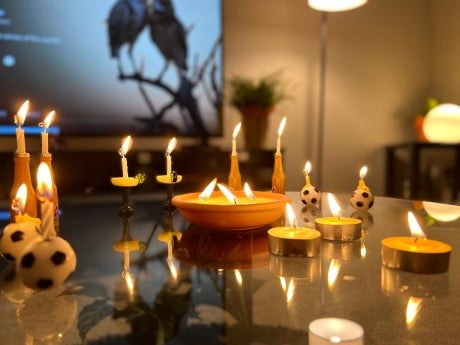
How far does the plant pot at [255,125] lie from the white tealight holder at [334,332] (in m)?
2.56

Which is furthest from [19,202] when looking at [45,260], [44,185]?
[45,260]

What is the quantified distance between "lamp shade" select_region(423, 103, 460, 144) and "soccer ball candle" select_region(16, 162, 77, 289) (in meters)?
3.16

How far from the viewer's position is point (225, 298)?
2.00 feet

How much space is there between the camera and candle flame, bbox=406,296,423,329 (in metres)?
0.52

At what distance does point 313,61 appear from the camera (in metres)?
3.57

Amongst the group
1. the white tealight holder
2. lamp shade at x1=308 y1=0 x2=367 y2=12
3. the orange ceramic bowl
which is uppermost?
lamp shade at x1=308 y1=0 x2=367 y2=12

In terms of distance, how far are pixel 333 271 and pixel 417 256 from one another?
4.8 inches

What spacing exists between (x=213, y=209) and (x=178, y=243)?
3.7 inches

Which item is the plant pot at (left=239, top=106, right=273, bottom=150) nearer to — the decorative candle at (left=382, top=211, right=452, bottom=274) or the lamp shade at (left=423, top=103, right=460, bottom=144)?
the lamp shade at (left=423, top=103, right=460, bottom=144)

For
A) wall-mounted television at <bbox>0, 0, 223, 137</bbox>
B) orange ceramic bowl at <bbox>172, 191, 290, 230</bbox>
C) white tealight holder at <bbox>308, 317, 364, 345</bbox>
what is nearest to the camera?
white tealight holder at <bbox>308, 317, 364, 345</bbox>

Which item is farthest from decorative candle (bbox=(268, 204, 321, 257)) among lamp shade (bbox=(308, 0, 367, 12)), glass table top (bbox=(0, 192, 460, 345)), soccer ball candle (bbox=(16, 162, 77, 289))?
lamp shade (bbox=(308, 0, 367, 12))

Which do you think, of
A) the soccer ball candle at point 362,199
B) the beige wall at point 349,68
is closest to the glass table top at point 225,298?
the soccer ball candle at point 362,199

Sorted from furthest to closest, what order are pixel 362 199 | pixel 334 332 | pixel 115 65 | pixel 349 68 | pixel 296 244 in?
1. pixel 349 68
2. pixel 115 65
3. pixel 362 199
4. pixel 296 244
5. pixel 334 332

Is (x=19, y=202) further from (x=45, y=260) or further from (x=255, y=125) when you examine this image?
(x=255, y=125)
